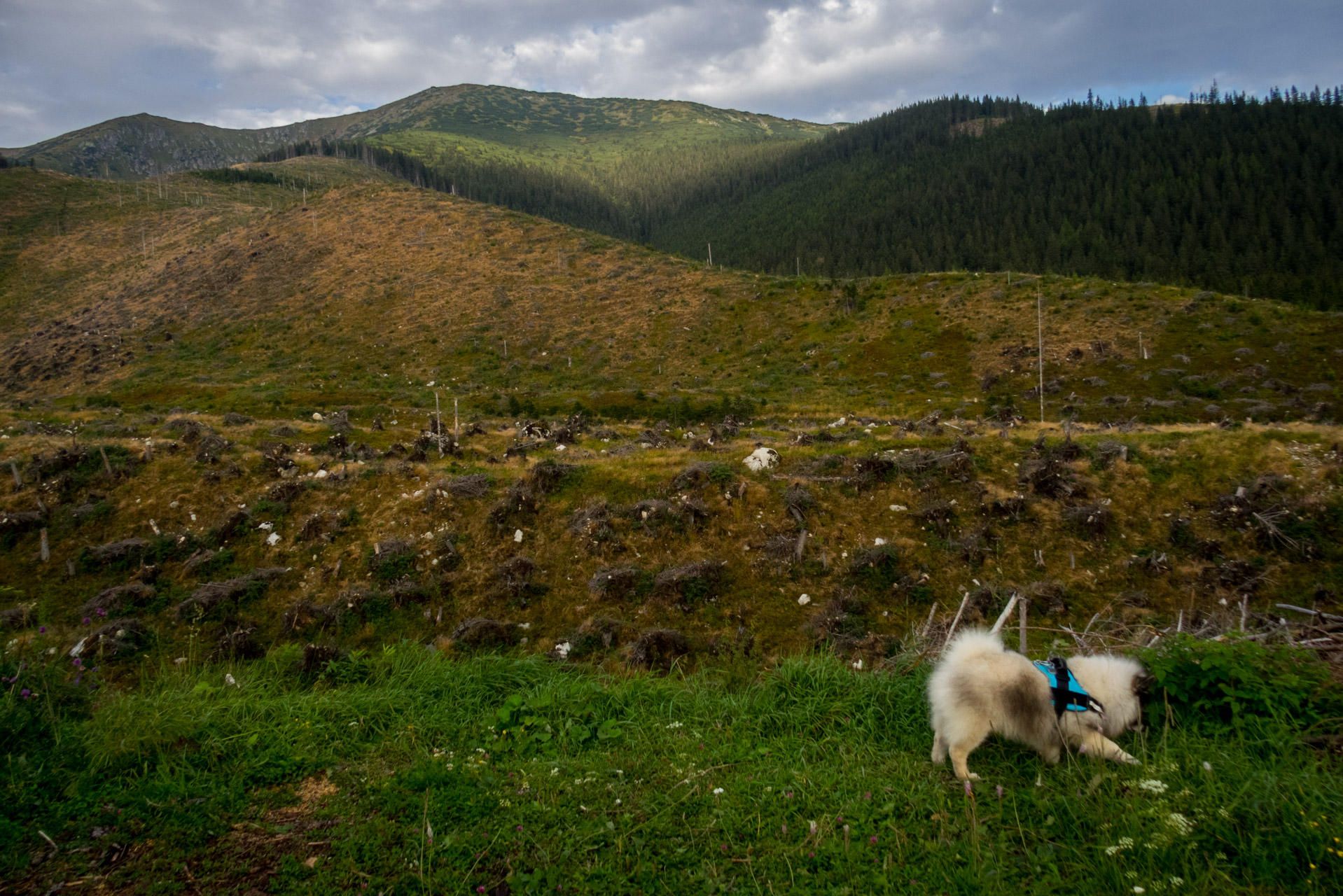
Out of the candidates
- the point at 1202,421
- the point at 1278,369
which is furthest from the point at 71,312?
the point at 1278,369

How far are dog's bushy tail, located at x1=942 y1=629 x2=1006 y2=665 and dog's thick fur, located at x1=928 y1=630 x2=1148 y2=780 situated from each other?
0.04 metres

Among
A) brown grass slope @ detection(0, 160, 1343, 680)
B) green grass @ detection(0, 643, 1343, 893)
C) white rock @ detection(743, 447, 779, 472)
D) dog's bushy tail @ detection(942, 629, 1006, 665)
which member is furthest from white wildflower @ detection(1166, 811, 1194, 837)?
white rock @ detection(743, 447, 779, 472)

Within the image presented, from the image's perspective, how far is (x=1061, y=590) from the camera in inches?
427

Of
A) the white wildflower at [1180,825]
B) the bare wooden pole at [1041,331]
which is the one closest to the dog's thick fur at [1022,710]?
the white wildflower at [1180,825]

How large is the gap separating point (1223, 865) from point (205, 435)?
2084 cm

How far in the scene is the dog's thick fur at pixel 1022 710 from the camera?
3805 mm

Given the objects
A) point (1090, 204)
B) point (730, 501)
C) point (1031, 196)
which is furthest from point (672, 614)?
point (1031, 196)

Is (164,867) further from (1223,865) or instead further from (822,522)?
(822,522)

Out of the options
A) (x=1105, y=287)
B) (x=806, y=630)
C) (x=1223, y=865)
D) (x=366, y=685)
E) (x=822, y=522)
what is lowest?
(x=806, y=630)

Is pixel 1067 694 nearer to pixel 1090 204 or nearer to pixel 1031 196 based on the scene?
pixel 1090 204

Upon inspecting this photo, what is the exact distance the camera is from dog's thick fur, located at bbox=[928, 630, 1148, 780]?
3.80 m

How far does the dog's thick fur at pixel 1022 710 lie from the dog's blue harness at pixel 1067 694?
36mm

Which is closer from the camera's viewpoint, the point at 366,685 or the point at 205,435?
the point at 366,685

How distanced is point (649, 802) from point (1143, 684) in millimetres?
3475
